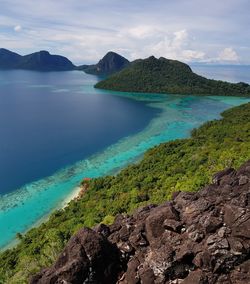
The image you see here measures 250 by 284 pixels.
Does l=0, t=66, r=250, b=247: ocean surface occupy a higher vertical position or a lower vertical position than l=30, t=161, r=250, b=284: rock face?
lower

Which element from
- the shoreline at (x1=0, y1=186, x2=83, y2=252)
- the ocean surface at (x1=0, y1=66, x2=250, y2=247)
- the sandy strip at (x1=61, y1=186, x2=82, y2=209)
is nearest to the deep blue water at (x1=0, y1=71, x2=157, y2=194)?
the ocean surface at (x1=0, y1=66, x2=250, y2=247)

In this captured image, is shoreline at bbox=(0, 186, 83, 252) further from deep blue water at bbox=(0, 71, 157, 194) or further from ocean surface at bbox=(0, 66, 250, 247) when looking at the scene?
deep blue water at bbox=(0, 71, 157, 194)

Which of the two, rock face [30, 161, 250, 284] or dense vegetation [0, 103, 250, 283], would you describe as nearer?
rock face [30, 161, 250, 284]

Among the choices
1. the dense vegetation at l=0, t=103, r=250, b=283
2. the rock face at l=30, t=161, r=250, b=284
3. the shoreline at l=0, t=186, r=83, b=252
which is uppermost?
the rock face at l=30, t=161, r=250, b=284

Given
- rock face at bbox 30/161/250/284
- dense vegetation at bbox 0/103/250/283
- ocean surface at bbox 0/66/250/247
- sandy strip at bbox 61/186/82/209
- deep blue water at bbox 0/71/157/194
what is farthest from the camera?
deep blue water at bbox 0/71/157/194

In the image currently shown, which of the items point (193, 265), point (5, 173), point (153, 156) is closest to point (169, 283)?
point (193, 265)

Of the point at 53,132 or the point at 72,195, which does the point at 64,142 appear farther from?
the point at 72,195

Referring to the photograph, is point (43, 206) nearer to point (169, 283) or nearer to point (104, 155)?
point (104, 155)
